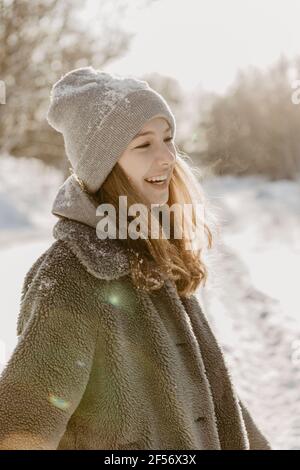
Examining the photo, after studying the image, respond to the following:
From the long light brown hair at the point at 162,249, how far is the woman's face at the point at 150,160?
0.08 ft

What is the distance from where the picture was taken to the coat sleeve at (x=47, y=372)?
124 cm

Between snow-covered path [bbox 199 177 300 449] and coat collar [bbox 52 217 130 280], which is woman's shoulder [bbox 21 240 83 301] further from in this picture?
snow-covered path [bbox 199 177 300 449]

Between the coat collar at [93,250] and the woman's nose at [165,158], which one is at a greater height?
the woman's nose at [165,158]

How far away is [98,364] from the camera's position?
4.42 ft

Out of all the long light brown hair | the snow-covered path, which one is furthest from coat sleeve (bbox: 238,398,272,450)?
the snow-covered path

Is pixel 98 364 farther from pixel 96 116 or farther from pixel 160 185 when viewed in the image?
pixel 96 116

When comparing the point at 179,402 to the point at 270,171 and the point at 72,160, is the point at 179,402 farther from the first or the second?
the point at 270,171

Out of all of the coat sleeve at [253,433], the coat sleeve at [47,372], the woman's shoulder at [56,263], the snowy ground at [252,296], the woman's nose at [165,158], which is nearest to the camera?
the coat sleeve at [47,372]

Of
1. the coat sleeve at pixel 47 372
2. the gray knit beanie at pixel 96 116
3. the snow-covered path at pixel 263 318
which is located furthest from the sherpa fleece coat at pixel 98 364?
the snow-covered path at pixel 263 318

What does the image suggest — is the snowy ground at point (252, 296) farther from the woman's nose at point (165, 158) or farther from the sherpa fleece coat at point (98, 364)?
the woman's nose at point (165, 158)

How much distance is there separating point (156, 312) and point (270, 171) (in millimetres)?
29030

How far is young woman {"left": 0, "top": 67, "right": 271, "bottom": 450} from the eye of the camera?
4.17ft

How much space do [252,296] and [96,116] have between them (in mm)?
6319
